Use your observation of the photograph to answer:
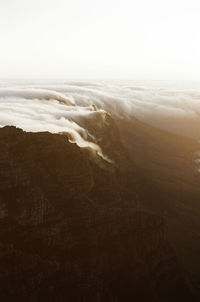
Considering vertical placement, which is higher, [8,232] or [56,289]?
[8,232]

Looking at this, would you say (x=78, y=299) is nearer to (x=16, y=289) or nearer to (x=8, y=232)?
(x=16, y=289)

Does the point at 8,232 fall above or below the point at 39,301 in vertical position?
above

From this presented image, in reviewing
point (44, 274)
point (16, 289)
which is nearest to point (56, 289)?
point (44, 274)

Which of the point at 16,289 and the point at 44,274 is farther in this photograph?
the point at 44,274

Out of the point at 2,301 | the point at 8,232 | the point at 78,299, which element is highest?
the point at 8,232

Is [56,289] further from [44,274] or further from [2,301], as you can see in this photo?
[2,301]

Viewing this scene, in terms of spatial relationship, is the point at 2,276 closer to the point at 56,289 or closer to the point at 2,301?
the point at 2,301

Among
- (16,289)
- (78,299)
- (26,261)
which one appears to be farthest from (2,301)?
(78,299)

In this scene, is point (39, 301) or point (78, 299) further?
point (78, 299)
